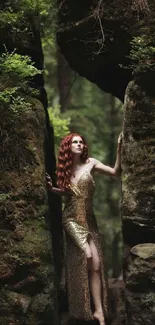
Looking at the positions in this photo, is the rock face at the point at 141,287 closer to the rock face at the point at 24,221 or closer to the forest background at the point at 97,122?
the rock face at the point at 24,221

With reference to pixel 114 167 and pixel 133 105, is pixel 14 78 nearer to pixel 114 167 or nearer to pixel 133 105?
pixel 133 105

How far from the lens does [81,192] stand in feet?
22.9

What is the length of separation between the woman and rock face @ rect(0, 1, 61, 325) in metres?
0.67

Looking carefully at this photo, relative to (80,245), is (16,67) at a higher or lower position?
higher

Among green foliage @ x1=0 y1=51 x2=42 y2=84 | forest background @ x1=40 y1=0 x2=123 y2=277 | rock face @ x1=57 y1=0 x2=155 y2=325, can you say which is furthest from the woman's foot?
forest background @ x1=40 y1=0 x2=123 y2=277

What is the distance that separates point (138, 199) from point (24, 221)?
5.50 ft

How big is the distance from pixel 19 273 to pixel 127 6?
4.51 meters

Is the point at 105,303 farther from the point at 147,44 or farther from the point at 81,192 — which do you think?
the point at 147,44

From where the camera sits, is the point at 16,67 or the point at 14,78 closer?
the point at 16,67

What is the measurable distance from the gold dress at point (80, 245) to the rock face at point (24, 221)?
779 millimetres

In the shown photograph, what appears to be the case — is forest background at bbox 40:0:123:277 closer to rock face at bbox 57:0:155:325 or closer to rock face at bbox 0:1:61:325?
rock face at bbox 57:0:155:325

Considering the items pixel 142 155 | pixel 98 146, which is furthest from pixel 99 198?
pixel 142 155

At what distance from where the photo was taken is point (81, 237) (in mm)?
6859

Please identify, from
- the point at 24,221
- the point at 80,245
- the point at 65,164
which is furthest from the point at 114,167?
the point at 24,221
